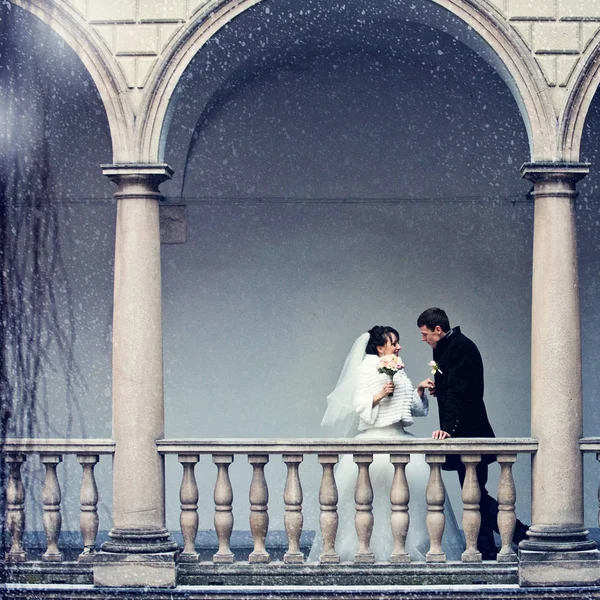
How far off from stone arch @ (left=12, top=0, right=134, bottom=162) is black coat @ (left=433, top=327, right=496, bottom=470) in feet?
9.16

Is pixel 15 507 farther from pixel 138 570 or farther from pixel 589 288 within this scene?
pixel 589 288

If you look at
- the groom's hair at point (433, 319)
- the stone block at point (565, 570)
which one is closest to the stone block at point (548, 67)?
the groom's hair at point (433, 319)

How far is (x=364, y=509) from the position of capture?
341 inches

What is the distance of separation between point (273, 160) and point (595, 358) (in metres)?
3.63

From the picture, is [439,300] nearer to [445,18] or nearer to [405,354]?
[405,354]

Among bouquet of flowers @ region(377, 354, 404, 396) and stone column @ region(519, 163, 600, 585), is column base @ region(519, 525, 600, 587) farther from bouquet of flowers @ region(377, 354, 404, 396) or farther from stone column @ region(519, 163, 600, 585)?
bouquet of flowers @ region(377, 354, 404, 396)

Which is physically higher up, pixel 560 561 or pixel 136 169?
pixel 136 169

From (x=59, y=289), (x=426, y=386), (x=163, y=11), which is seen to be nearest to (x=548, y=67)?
(x=426, y=386)

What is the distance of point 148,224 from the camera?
8.72m

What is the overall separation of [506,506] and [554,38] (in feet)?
11.1

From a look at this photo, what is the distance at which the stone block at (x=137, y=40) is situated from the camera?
8.76 meters

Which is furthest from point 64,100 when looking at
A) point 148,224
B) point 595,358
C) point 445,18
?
point 595,358

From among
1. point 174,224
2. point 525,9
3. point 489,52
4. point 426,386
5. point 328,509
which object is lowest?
point 328,509

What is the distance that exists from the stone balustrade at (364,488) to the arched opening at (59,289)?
11.1ft
